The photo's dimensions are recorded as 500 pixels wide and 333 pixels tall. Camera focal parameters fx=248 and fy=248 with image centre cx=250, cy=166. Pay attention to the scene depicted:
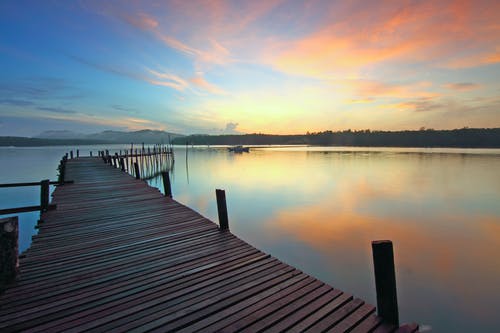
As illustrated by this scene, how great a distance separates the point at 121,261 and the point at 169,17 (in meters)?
15.9

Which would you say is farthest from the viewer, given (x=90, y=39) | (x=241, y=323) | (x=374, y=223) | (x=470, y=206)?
(x=90, y=39)

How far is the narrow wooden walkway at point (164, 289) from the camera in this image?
3.27 m

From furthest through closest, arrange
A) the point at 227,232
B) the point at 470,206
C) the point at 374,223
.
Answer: the point at 470,206
the point at 374,223
the point at 227,232

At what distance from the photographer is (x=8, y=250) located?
159 inches

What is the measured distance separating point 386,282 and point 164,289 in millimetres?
3413

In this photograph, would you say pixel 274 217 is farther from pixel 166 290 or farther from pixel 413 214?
pixel 166 290

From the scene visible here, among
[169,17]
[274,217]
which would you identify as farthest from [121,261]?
[169,17]

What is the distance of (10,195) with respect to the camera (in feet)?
72.5

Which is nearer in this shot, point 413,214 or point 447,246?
point 447,246

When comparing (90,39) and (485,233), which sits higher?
(90,39)

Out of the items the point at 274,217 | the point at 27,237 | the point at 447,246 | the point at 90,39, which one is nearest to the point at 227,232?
the point at 274,217

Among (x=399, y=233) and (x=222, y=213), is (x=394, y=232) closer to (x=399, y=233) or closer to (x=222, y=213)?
(x=399, y=233)

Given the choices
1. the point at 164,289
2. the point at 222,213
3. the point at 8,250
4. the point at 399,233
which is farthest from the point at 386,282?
the point at 399,233

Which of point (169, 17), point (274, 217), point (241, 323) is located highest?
point (169, 17)
